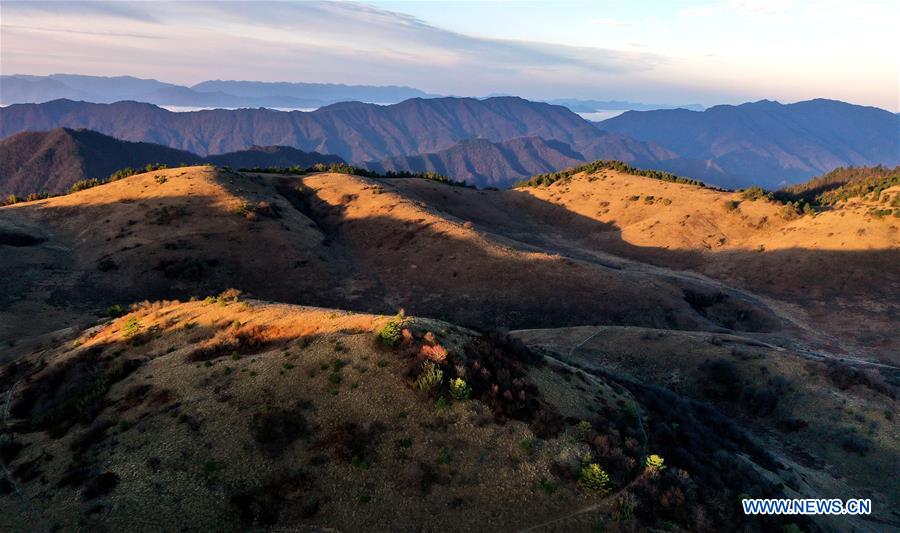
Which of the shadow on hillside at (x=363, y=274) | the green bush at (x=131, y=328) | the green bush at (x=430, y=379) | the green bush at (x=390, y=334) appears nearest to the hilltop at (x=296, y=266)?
the shadow on hillside at (x=363, y=274)

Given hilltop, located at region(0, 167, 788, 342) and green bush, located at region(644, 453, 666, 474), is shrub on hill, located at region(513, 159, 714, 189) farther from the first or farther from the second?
green bush, located at region(644, 453, 666, 474)

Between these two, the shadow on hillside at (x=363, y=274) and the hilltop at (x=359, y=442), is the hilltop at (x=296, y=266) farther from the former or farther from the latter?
the hilltop at (x=359, y=442)

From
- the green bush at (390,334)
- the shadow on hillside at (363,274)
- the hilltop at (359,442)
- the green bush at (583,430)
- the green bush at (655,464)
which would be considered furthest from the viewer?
the shadow on hillside at (363,274)

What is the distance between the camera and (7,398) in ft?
83.5

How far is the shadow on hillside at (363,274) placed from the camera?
51.0 meters

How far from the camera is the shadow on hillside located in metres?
51.0

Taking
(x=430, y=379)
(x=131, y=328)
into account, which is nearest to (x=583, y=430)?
(x=430, y=379)

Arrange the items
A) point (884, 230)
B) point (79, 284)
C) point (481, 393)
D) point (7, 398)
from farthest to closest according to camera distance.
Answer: point (884, 230) < point (79, 284) < point (7, 398) < point (481, 393)

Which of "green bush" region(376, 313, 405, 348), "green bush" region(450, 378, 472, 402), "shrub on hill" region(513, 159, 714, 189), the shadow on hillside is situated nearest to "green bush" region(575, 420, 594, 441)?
"green bush" region(450, 378, 472, 402)

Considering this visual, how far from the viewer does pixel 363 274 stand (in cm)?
6397

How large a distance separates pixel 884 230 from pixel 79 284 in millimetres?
112860

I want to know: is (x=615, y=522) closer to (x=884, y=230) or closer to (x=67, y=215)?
(x=67, y=215)

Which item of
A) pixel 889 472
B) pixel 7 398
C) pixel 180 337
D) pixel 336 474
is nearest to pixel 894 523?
pixel 889 472

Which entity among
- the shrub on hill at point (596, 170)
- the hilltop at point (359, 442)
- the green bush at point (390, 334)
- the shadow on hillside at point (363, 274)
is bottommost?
the shadow on hillside at point (363, 274)
